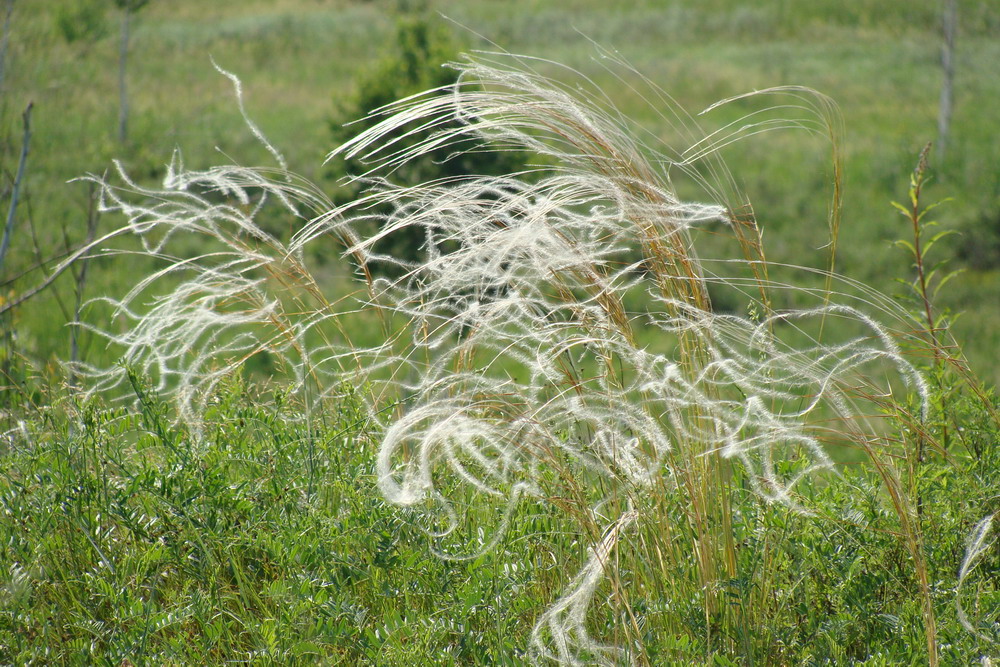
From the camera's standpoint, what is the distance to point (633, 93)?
11.4 meters

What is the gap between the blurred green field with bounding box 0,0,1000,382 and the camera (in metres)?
11.9

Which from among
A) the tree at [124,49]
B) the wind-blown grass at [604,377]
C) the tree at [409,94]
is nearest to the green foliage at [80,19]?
the tree at [124,49]

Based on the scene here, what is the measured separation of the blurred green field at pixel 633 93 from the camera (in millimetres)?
11922

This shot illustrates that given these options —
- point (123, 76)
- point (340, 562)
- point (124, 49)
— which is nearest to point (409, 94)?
point (124, 49)

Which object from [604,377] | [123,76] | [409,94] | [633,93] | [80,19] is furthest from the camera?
[123,76]

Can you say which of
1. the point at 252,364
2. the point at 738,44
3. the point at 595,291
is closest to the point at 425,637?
the point at 595,291

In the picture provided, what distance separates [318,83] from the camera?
22984 millimetres

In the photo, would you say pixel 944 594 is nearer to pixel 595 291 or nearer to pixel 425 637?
pixel 595 291

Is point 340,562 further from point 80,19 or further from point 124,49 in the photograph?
point 124,49

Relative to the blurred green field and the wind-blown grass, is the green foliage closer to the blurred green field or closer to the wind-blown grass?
the blurred green field

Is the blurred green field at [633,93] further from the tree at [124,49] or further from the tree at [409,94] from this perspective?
the tree at [409,94]

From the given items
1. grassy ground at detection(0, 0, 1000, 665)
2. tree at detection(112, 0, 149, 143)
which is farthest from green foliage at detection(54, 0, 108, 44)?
grassy ground at detection(0, 0, 1000, 665)

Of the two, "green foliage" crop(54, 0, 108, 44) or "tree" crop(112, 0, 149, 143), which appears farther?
"tree" crop(112, 0, 149, 143)

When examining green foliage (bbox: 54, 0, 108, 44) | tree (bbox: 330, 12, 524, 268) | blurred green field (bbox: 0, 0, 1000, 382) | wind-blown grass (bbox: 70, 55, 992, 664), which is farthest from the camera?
blurred green field (bbox: 0, 0, 1000, 382)
